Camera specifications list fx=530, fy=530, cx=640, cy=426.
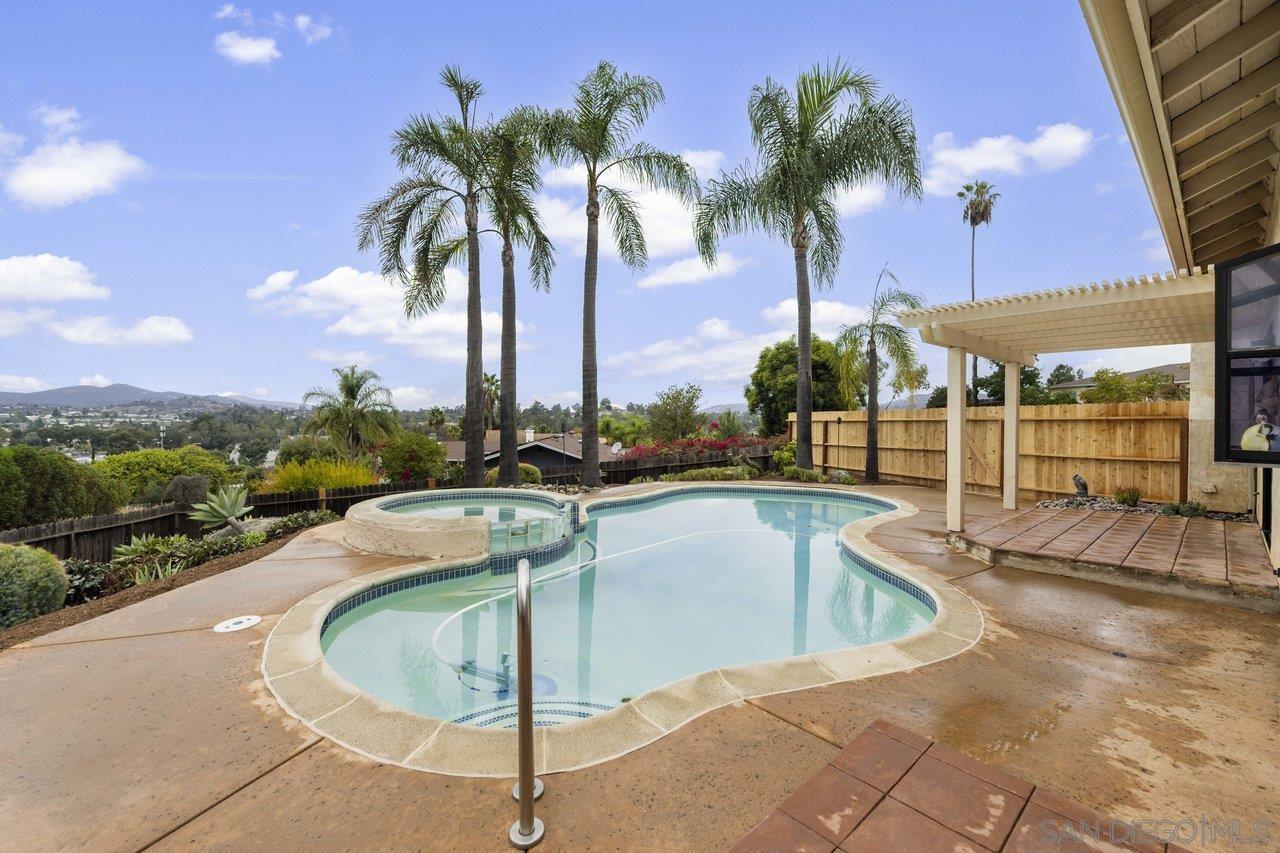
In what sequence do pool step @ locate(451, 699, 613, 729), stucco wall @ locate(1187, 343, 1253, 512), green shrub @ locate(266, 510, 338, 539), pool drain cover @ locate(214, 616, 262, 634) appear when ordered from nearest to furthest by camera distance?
pool step @ locate(451, 699, 613, 729), pool drain cover @ locate(214, 616, 262, 634), stucco wall @ locate(1187, 343, 1253, 512), green shrub @ locate(266, 510, 338, 539)

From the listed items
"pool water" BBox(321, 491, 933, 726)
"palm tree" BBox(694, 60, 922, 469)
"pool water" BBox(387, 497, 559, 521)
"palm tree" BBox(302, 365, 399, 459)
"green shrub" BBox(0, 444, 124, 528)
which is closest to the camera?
"pool water" BBox(321, 491, 933, 726)

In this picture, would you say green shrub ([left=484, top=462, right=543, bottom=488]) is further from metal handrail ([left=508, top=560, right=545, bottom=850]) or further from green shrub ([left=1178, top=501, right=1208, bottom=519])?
green shrub ([left=1178, top=501, right=1208, bottom=519])

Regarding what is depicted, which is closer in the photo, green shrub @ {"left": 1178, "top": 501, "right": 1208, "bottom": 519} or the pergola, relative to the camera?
the pergola

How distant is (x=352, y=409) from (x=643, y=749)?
24.3m

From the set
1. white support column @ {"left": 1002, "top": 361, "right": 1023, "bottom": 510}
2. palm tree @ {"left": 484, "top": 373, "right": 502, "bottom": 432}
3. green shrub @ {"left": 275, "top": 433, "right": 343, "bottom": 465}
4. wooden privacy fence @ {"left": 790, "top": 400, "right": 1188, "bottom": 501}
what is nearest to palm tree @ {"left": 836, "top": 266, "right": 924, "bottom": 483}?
wooden privacy fence @ {"left": 790, "top": 400, "right": 1188, "bottom": 501}

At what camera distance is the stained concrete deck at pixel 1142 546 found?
15.1 ft

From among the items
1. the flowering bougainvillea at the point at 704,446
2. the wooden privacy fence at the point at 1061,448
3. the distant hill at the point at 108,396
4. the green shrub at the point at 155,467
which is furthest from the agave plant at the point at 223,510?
the distant hill at the point at 108,396

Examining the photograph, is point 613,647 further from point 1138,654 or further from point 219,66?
point 219,66

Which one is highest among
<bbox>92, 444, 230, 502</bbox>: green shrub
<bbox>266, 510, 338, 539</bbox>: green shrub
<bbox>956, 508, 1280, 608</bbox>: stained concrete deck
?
<bbox>956, 508, 1280, 608</bbox>: stained concrete deck

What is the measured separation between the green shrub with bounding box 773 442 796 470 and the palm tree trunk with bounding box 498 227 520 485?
749 cm

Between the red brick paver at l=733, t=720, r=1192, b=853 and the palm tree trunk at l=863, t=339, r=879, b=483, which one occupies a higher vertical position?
the palm tree trunk at l=863, t=339, r=879, b=483

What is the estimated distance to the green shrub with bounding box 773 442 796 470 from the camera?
1505 cm

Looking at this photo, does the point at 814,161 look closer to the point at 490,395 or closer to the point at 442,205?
the point at 442,205

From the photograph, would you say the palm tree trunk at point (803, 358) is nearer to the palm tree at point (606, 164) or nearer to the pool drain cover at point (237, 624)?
the palm tree at point (606, 164)
